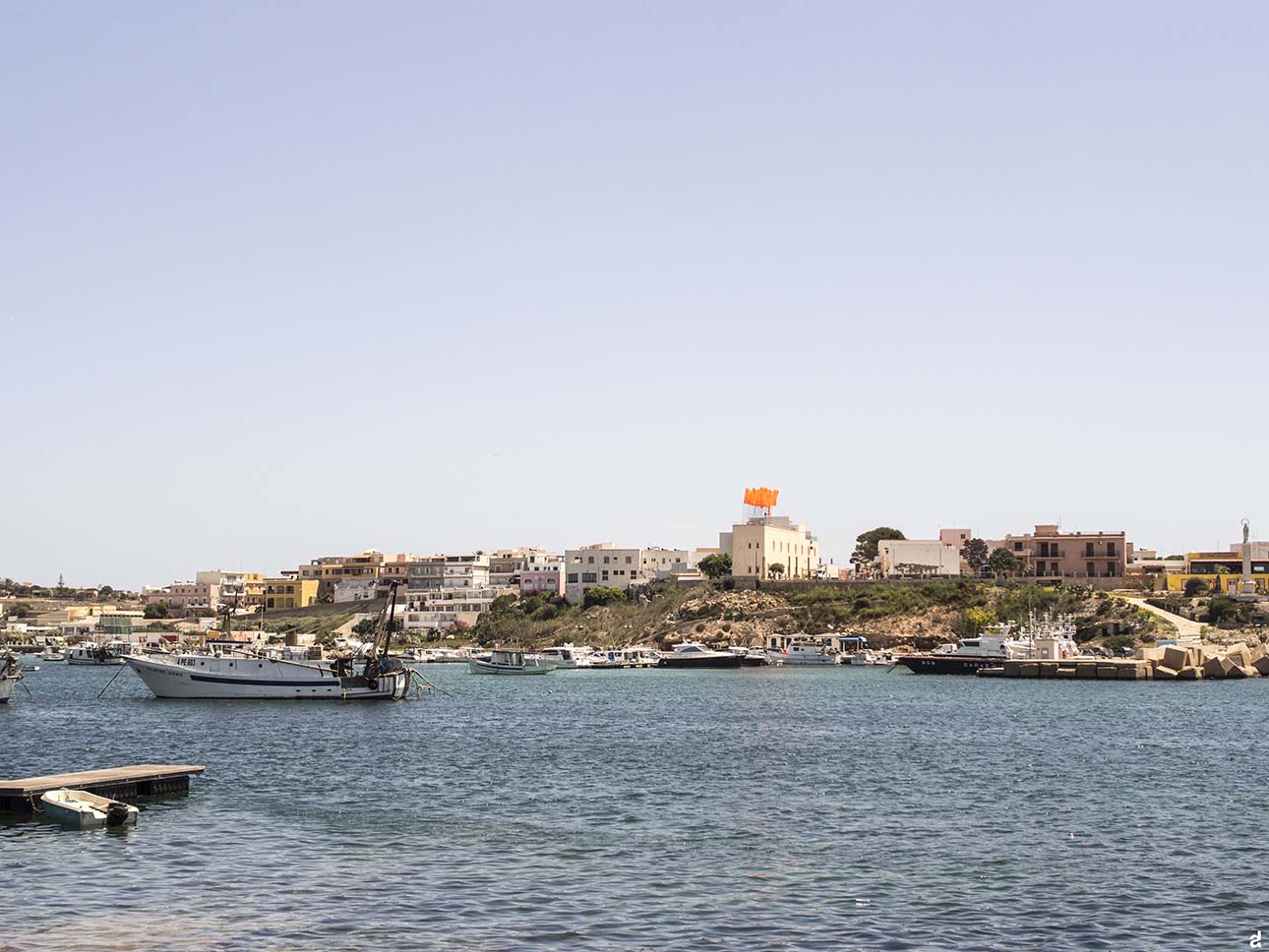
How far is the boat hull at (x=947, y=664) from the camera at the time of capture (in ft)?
475

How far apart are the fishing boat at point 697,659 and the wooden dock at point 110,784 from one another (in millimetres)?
127788

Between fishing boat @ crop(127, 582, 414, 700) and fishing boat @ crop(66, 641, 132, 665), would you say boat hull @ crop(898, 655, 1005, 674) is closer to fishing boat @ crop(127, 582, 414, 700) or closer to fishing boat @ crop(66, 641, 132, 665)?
fishing boat @ crop(127, 582, 414, 700)

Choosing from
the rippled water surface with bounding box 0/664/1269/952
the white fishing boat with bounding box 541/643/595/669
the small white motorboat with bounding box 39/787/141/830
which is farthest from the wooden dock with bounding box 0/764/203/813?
the white fishing boat with bounding box 541/643/595/669

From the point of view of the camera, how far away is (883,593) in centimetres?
19875

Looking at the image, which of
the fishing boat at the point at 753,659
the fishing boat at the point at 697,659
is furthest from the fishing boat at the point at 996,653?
the fishing boat at the point at 697,659

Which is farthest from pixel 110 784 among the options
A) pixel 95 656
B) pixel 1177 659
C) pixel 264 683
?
pixel 95 656

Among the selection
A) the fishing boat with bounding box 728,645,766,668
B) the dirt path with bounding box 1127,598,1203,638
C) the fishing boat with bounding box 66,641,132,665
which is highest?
the dirt path with bounding box 1127,598,1203,638

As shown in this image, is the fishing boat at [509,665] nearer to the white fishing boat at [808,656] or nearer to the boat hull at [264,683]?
the white fishing boat at [808,656]

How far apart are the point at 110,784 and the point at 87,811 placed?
16.9 feet

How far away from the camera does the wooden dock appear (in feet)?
138

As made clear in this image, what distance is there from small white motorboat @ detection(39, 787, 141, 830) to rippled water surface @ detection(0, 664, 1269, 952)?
66 cm

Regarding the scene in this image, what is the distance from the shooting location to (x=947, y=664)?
148250mm

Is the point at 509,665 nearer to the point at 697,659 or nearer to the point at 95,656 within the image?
the point at 697,659

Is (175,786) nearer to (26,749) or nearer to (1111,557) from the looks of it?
(26,749)
